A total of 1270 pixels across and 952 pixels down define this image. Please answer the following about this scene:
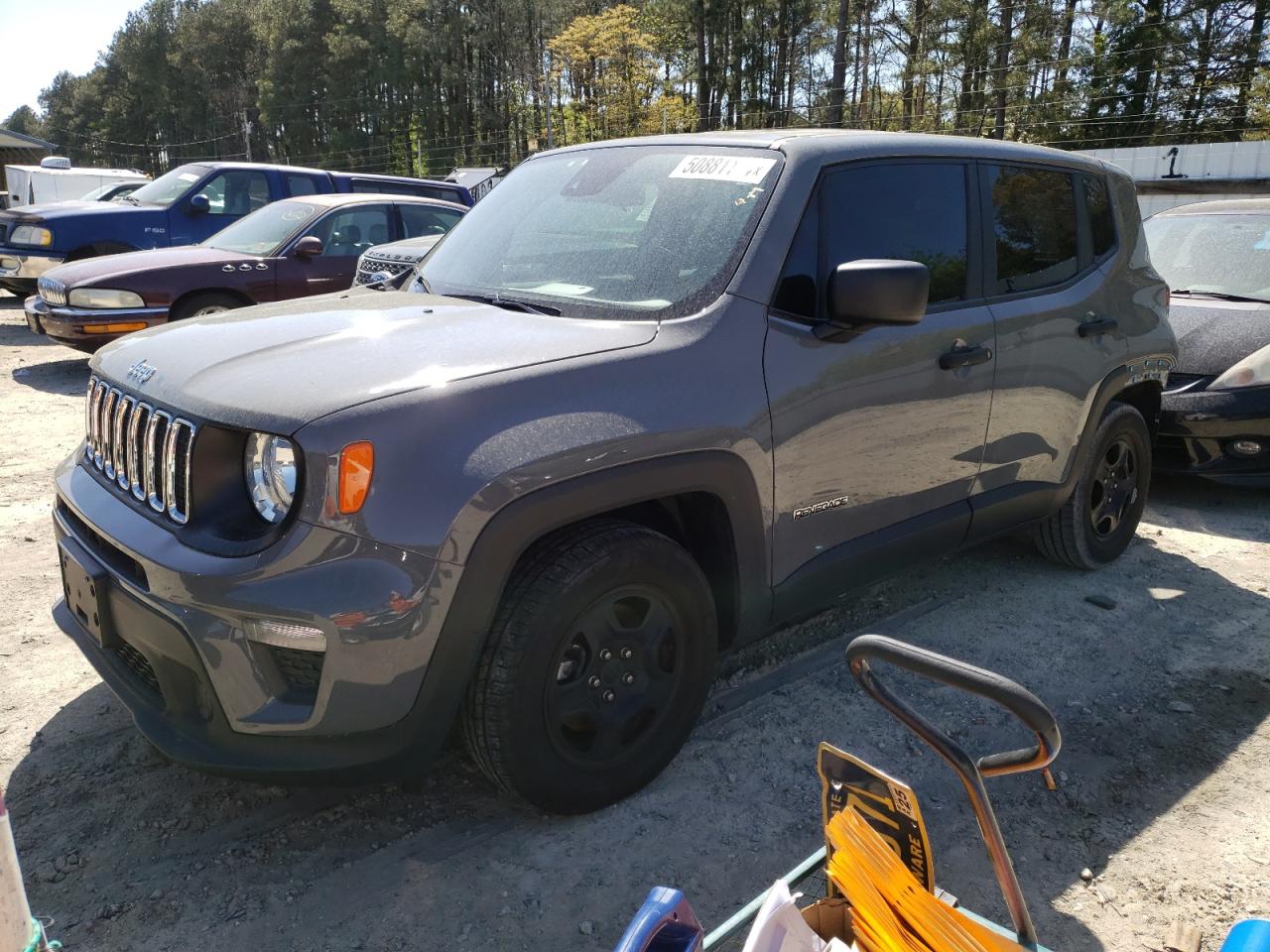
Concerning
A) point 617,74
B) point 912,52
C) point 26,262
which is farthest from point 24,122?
point 26,262

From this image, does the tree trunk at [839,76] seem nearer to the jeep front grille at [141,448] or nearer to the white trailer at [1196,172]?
the white trailer at [1196,172]

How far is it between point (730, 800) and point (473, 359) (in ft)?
4.77

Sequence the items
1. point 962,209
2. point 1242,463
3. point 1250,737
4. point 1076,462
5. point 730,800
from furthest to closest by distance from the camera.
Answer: point 1242,463, point 1076,462, point 962,209, point 1250,737, point 730,800

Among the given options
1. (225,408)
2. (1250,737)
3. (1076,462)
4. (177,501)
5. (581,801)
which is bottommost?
(1250,737)

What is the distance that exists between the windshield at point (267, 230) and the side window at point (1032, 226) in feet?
22.5

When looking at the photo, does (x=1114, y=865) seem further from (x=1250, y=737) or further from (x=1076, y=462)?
(x=1076, y=462)

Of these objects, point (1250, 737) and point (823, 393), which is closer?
point (823, 393)

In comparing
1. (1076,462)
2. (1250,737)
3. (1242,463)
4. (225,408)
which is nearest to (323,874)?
(225,408)

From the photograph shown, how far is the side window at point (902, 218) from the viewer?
10.1ft

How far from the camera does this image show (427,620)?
7.09 ft

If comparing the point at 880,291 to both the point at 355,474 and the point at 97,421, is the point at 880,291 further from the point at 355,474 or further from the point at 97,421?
the point at 97,421

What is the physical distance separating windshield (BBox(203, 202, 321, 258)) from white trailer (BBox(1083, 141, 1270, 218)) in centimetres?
1423

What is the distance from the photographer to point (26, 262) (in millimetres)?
10680

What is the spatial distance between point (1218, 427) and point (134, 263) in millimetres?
8317
